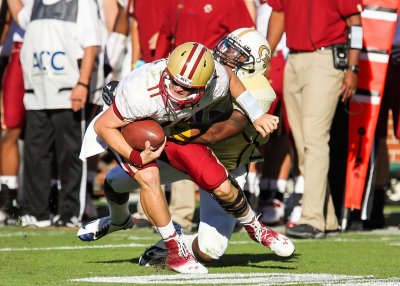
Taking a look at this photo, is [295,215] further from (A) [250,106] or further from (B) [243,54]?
(A) [250,106]

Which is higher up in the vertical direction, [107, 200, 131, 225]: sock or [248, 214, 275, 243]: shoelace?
[248, 214, 275, 243]: shoelace

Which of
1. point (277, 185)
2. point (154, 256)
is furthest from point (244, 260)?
point (277, 185)

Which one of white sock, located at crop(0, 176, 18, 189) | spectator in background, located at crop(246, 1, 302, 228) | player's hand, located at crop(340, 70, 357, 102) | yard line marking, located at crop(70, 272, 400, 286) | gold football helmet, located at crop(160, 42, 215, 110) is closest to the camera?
yard line marking, located at crop(70, 272, 400, 286)

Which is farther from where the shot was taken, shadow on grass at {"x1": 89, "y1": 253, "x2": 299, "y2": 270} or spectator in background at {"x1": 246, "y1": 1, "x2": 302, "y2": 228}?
spectator in background at {"x1": 246, "y1": 1, "x2": 302, "y2": 228}

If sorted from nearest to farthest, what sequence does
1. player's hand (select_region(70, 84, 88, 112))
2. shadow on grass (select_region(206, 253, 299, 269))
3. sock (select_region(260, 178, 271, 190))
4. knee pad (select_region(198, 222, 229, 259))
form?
knee pad (select_region(198, 222, 229, 259))
shadow on grass (select_region(206, 253, 299, 269))
player's hand (select_region(70, 84, 88, 112))
sock (select_region(260, 178, 271, 190))

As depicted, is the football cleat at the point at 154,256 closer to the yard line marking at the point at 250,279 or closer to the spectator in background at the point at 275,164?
the yard line marking at the point at 250,279

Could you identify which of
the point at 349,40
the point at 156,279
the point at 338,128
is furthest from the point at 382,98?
the point at 156,279

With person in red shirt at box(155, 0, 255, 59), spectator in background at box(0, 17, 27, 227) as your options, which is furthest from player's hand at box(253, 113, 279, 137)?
spectator in background at box(0, 17, 27, 227)

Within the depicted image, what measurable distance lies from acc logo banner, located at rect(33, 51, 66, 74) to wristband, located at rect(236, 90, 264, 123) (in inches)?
124

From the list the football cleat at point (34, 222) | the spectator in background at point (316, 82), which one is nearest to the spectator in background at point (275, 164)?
the spectator in background at point (316, 82)

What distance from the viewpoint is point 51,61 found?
27.5ft

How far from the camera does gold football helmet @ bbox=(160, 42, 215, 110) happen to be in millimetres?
5168

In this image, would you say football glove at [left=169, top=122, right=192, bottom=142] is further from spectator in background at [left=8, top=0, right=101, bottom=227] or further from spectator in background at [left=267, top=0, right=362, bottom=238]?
spectator in background at [left=8, top=0, right=101, bottom=227]

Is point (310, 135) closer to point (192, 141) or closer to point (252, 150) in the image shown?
point (252, 150)
